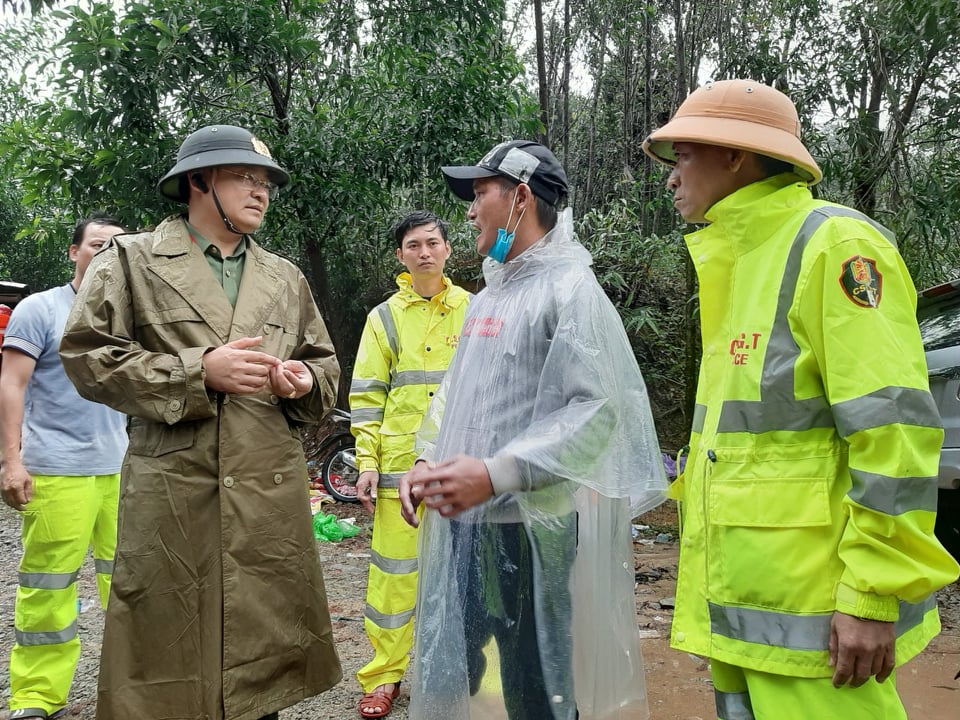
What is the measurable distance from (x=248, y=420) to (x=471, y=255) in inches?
271

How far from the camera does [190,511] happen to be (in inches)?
87.7

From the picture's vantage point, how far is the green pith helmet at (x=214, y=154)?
2375 mm

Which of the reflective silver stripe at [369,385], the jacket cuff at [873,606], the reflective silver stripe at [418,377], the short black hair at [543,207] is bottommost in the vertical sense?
the jacket cuff at [873,606]

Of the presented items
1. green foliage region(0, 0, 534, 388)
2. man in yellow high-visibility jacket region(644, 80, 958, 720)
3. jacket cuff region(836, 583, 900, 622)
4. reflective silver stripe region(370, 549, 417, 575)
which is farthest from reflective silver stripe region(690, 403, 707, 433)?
green foliage region(0, 0, 534, 388)

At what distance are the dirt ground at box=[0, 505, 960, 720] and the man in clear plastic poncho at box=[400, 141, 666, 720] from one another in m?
1.35

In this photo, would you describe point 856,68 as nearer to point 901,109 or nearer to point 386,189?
point 901,109

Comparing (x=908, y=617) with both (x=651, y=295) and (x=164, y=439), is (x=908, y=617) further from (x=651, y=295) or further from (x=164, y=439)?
(x=651, y=295)

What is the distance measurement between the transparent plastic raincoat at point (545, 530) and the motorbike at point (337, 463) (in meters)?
4.77

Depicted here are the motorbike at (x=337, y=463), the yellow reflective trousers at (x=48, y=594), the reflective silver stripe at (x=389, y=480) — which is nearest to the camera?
the yellow reflective trousers at (x=48, y=594)

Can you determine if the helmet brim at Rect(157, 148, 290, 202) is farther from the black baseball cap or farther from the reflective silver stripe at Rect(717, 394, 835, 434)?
the reflective silver stripe at Rect(717, 394, 835, 434)

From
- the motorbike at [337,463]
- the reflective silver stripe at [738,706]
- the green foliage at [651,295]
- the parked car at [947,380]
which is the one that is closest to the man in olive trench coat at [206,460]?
the reflective silver stripe at [738,706]

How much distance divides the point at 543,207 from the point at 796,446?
1.06m

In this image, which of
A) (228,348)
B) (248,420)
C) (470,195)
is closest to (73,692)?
(248,420)

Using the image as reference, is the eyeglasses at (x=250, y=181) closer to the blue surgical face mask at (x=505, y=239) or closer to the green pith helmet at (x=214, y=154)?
the green pith helmet at (x=214, y=154)
